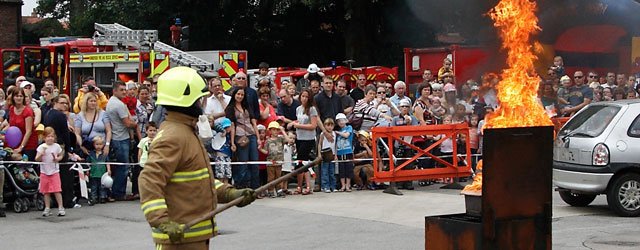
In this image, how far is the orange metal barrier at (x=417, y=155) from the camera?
1639 centimetres

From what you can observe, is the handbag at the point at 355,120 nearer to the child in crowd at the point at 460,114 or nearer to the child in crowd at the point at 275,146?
the child in crowd at the point at 275,146

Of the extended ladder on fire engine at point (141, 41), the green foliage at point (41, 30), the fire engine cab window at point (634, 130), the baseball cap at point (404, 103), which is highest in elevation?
the green foliage at point (41, 30)

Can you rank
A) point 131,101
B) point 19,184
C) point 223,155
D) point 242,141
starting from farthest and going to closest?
point 131,101
point 242,141
point 223,155
point 19,184

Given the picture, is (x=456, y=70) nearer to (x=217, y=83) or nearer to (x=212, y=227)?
(x=217, y=83)

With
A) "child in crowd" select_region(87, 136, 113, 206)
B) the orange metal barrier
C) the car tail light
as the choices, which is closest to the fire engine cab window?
the car tail light

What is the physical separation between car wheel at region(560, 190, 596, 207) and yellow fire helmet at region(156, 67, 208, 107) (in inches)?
362

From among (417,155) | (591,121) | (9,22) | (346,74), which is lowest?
(417,155)

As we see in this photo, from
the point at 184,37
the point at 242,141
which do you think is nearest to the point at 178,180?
the point at 242,141

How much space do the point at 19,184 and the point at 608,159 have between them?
757 cm

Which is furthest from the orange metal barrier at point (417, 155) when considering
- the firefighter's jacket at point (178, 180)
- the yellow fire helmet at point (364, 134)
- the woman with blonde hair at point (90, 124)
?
the firefighter's jacket at point (178, 180)

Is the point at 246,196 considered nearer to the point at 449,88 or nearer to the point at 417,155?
the point at 417,155

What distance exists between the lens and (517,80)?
30.9 ft

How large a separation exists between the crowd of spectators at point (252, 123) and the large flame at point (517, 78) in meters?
5.70

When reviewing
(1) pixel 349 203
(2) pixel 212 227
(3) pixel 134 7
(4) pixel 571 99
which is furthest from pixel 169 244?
(3) pixel 134 7
